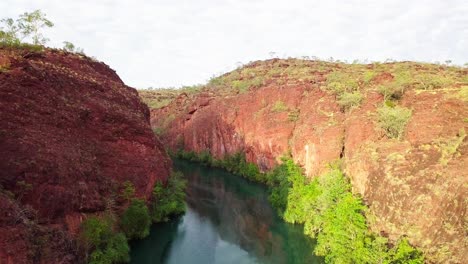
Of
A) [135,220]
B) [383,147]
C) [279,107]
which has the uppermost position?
[279,107]

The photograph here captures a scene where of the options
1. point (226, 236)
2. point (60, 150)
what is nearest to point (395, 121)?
point (226, 236)

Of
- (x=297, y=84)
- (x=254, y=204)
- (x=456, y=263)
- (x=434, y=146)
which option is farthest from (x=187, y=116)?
(x=456, y=263)

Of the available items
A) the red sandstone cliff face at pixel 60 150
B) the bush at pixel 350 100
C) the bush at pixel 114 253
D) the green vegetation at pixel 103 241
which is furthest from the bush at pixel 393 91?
the green vegetation at pixel 103 241

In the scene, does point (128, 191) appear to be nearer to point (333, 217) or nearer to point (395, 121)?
point (333, 217)

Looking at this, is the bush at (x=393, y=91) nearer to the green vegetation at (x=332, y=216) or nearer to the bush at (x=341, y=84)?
the bush at (x=341, y=84)

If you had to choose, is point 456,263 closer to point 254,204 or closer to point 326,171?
point 326,171

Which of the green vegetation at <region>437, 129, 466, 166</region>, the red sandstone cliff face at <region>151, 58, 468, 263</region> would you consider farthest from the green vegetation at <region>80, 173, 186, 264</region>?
the green vegetation at <region>437, 129, 466, 166</region>
